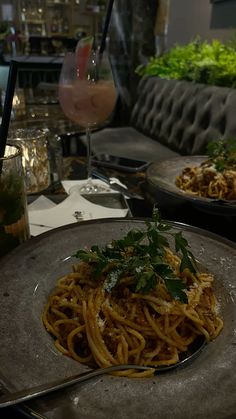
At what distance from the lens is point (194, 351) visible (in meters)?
0.72

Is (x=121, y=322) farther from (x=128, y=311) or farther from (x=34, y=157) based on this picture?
(x=34, y=157)

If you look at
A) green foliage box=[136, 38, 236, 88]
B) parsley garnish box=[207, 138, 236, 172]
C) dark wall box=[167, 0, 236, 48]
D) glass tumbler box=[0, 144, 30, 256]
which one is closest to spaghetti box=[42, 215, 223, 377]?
glass tumbler box=[0, 144, 30, 256]

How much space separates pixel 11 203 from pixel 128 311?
1.38 feet

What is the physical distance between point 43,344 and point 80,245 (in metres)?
0.34

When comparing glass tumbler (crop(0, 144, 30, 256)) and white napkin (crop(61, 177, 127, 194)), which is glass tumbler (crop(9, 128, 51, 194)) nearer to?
white napkin (crop(61, 177, 127, 194))

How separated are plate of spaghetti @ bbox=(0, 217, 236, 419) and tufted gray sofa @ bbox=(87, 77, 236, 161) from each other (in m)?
1.94

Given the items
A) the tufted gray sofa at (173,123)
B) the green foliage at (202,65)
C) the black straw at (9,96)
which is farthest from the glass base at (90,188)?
the green foliage at (202,65)

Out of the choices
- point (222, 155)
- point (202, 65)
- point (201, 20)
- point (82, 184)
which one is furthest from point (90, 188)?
point (201, 20)

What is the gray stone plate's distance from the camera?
1195 mm

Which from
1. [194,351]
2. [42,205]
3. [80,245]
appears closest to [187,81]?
[42,205]

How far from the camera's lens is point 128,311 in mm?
752

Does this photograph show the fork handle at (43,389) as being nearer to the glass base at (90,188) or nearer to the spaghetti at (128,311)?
the spaghetti at (128,311)

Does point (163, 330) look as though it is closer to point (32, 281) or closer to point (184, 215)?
point (32, 281)

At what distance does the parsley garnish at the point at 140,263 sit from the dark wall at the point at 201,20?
149 inches
